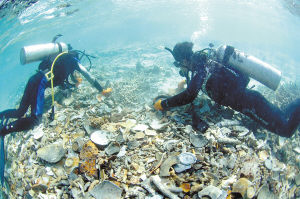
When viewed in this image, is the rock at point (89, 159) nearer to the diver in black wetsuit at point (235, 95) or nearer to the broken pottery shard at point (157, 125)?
the broken pottery shard at point (157, 125)

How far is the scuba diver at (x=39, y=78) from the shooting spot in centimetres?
455

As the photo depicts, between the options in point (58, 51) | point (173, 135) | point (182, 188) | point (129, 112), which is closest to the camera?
Answer: point (182, 188)

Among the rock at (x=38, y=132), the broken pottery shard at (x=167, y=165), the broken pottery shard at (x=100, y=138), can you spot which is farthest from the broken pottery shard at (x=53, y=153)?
the broken pottery shard at (x=167, y=165)

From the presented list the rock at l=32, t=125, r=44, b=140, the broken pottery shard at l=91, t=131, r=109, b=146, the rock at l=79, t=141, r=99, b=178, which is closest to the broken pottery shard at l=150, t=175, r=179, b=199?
the rock at l=79, t=141, r=99, b=178

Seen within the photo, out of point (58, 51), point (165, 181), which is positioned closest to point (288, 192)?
point (165, 181)

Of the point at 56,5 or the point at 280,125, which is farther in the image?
the point at 56,5

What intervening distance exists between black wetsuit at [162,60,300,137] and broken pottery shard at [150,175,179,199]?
6.97 feet

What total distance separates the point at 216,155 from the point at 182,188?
1086 millimetres

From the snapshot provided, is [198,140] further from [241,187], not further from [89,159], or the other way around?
[89,159]

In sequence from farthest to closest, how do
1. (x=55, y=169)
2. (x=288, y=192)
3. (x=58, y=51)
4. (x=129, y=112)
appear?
1. (x=58, y=51)
2. (x=129, y=112)
3. (x=55, y=169)
4. (x=288, y=192)

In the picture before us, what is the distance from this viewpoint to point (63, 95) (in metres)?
6.66

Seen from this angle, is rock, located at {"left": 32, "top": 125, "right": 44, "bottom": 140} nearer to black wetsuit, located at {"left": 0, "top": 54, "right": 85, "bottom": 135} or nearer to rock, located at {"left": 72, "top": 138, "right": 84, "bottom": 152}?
black wetsuit, located at {"left": 0, "top": 54, "right": 85, "bottom": 135}

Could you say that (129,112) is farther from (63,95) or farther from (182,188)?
(63,95)

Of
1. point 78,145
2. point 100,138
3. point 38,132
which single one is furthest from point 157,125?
point 38,132
